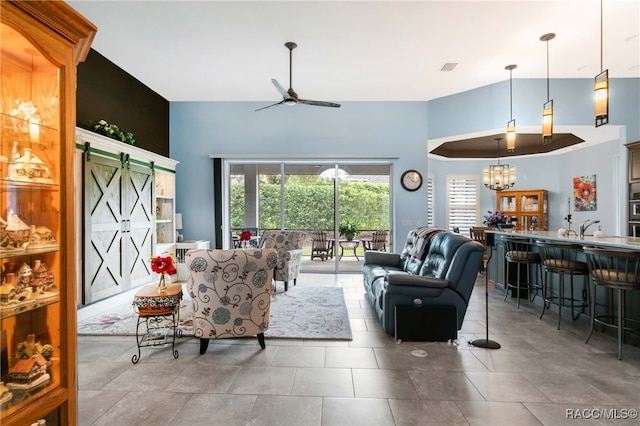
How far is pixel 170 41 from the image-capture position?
4344mm

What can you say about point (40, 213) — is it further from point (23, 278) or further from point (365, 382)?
point (365, 382)

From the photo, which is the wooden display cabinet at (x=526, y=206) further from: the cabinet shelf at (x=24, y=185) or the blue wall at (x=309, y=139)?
the cabinet shelf at (x=24, y=185)

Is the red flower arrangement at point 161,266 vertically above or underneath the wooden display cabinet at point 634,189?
underneath

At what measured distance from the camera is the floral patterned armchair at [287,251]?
5279 millimetres

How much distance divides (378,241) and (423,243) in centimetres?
275

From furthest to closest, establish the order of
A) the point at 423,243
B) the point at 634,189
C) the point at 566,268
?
the point at 634,189
the point at 423,243
the point at 566,268

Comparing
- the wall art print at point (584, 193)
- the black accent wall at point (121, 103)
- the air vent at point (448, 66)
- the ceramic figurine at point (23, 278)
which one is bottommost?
the ceramic figurine at point (23, 278)

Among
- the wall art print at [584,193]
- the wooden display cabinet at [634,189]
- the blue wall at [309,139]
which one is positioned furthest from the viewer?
the wall art print at [584,193]

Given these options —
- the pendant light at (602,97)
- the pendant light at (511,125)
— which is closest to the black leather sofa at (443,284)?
the pendant light at (602,97)

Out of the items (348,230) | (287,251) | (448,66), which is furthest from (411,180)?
(287,251)

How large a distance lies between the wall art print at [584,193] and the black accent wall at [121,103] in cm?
940

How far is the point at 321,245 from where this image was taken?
22.9ft

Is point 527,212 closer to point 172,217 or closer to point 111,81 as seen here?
point 172,217

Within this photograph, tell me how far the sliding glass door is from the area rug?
2.13 m
